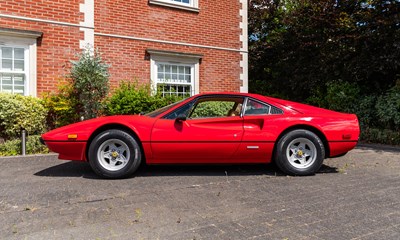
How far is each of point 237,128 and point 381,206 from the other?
6.65ft

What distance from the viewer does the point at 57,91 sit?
7902 mm

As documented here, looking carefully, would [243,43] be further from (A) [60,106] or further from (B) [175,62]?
(A) [60,106]

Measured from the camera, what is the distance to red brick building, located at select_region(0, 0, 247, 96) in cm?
759

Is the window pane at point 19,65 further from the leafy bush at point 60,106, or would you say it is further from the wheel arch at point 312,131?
the wheel arch at point 312,131

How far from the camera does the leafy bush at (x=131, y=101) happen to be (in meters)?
7.89

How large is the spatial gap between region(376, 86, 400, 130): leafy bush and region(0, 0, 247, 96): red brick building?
434cm

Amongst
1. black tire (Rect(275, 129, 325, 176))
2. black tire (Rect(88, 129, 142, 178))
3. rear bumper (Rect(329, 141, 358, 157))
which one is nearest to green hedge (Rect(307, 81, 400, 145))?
rear bumper (Rect(329, 141, 358, 157))

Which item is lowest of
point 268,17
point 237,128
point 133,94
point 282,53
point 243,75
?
point 237,128

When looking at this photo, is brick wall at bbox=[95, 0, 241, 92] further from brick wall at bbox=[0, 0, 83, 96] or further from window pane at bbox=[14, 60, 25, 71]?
window pane at bbox=[14, 60, 25, 71]

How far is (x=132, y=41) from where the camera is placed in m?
9.00

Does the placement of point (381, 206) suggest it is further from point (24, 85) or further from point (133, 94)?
point (24, 85)

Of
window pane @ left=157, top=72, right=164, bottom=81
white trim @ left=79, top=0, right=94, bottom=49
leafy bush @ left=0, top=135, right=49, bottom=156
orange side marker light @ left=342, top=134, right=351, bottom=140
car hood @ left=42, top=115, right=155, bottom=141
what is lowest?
leafy bush @ left=0, top=135, right=49, bottom=156

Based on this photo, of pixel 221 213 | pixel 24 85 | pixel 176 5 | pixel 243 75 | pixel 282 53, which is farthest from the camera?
pixel 282 53

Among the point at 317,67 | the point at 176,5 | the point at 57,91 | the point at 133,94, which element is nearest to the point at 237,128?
the point at 133,94
